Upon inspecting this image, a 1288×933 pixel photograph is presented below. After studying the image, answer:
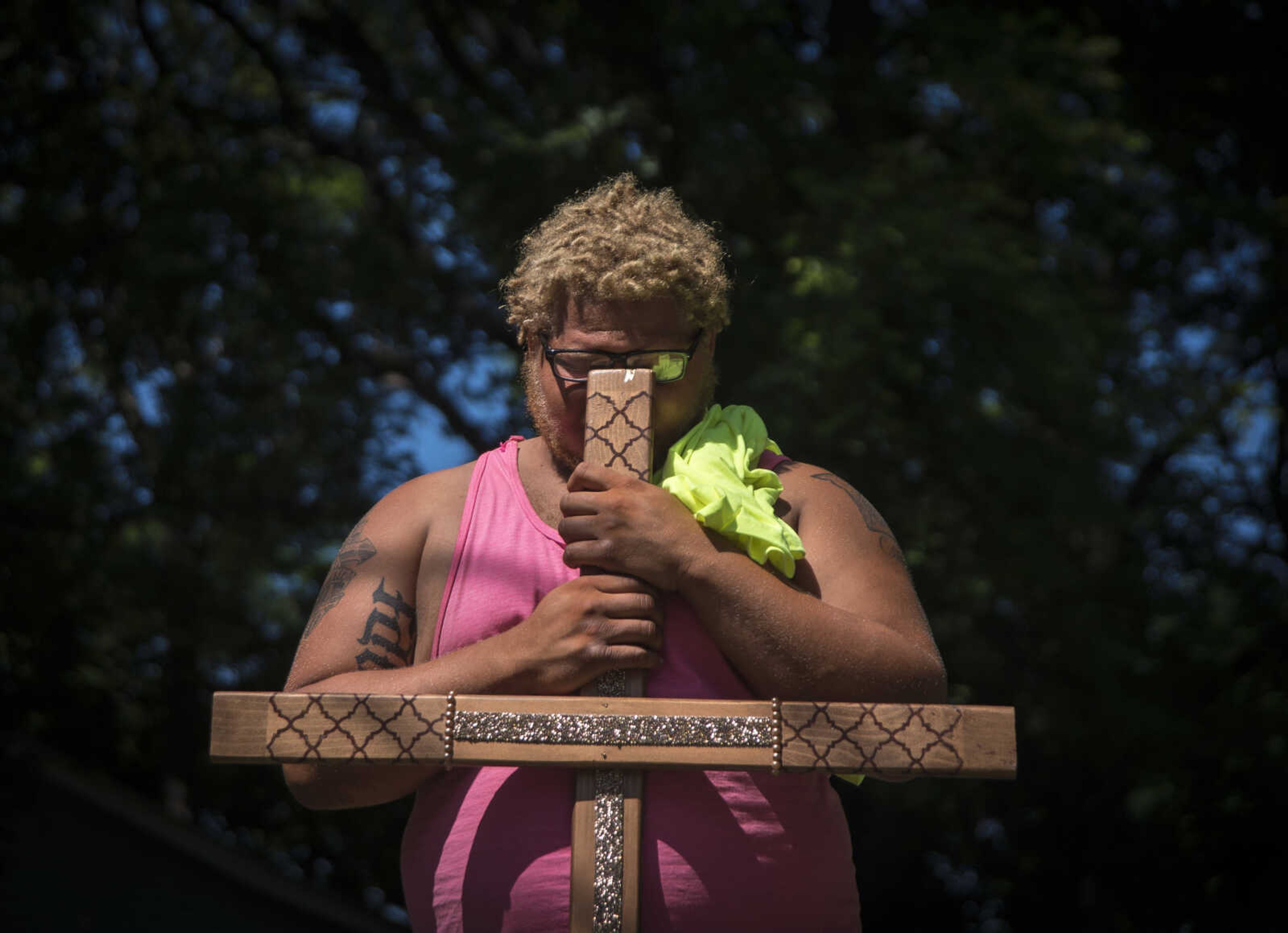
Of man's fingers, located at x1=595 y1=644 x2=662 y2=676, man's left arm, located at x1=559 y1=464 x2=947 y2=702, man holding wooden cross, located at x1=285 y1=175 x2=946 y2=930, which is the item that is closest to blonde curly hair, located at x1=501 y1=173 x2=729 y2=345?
man holding wooden cross, located at x1=285 y1=175 x2=946 y2=930

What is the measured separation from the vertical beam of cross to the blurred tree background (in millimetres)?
4699

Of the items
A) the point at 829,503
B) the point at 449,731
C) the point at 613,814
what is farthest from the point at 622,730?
the point at 829,503

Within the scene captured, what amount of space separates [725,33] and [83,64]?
3904mm

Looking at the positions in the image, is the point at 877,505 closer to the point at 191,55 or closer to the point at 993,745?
the point at 993,745

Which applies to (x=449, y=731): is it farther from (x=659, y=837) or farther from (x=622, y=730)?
(x=659, y=837)

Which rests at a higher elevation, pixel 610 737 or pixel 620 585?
pixel 620 585

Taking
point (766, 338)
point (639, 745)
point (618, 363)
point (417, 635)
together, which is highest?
point (766, 338)

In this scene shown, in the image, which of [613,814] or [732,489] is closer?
[613,814]

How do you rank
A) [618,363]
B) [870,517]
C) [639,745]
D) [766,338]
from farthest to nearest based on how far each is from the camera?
[766,338], [870,517], [618,363], [639,745]

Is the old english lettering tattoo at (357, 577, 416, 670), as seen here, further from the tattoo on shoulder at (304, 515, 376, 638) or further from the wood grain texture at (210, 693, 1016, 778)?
the wood grain texture at (210, 693, 1016, 778)

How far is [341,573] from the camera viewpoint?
2.09m

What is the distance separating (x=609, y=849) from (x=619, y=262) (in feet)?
2.80

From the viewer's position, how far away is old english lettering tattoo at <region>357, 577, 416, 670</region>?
2002 millimetres

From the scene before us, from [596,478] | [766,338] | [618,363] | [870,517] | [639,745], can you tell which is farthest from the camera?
[766,338]
